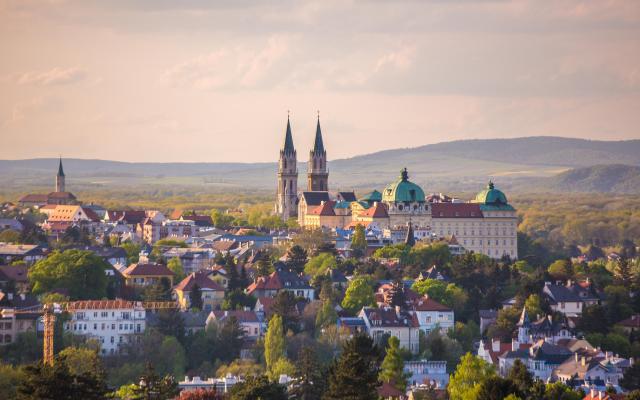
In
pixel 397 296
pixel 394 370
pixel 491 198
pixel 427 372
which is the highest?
pixel 491 198

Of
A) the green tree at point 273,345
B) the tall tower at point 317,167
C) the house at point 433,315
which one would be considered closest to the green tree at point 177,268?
the house at point 433,315

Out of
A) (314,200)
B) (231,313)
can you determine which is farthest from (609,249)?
(231,313)

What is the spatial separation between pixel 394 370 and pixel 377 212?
6714 cm

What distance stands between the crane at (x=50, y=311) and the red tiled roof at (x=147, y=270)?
28.7 ft

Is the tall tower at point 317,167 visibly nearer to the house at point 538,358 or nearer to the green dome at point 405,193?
the green dome at point 405,193

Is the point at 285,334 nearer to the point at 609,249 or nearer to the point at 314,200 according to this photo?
the point at 314,200

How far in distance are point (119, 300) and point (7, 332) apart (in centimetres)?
815

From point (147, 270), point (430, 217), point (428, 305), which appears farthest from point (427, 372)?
point (430, 217)

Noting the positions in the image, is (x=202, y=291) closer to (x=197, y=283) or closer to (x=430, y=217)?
(x=197, y=283)

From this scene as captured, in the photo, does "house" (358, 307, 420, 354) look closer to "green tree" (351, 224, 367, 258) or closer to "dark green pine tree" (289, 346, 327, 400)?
"dark green pine tree" (289, 346, 327, 400)

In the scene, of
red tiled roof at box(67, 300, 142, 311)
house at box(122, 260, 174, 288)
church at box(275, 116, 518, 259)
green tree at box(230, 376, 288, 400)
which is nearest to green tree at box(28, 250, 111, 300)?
red tiled roof at box(67, 300, 142, 311)

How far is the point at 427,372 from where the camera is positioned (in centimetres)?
8538

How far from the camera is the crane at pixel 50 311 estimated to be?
75.1 metres

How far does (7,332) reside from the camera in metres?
84.3
